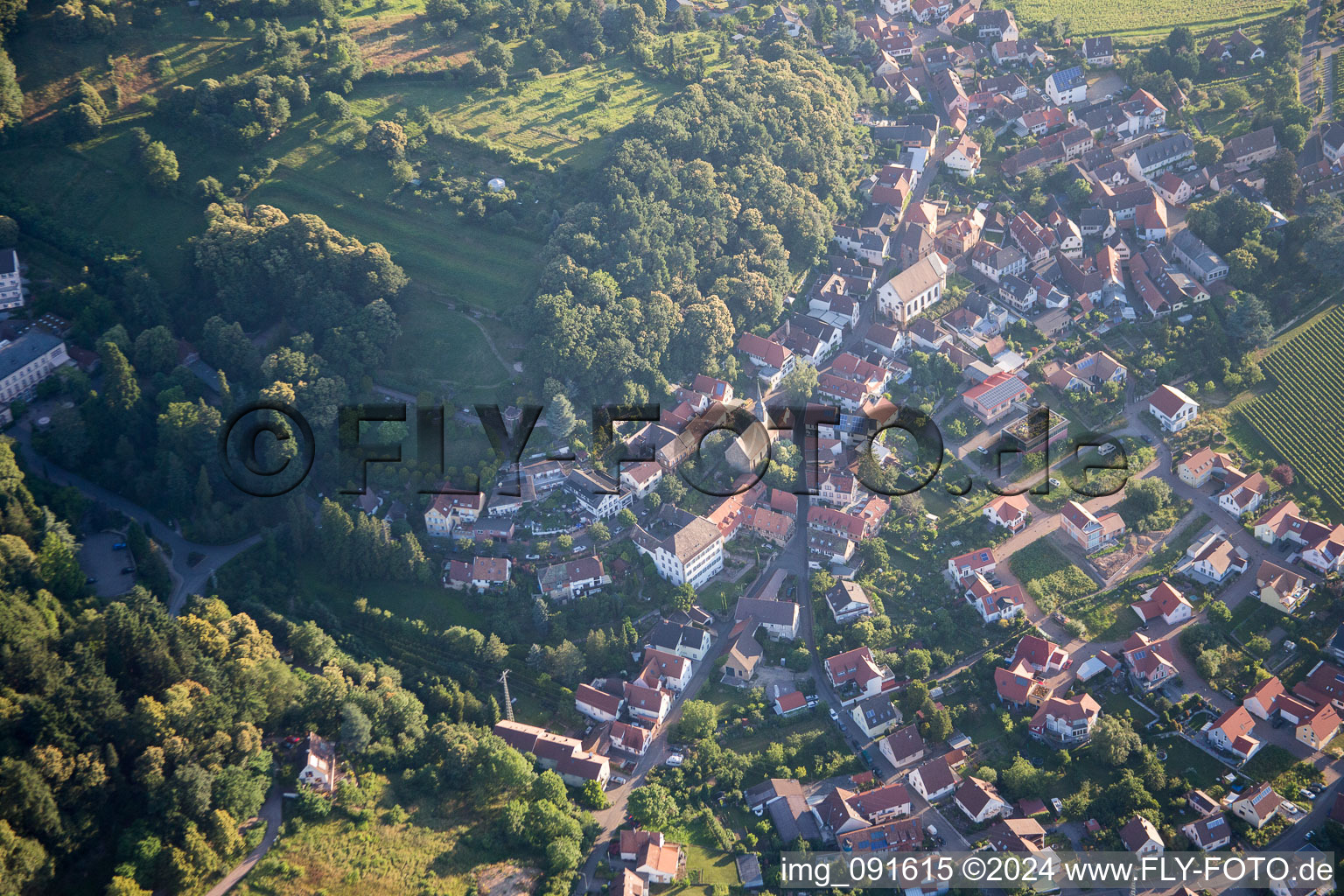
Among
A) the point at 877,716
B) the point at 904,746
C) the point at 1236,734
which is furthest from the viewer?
the point at 877,716

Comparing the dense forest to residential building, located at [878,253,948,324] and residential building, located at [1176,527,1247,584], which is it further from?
residential building, located at [1176,527,1247,584]

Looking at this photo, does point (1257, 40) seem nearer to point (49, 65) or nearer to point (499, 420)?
point (499, 420)

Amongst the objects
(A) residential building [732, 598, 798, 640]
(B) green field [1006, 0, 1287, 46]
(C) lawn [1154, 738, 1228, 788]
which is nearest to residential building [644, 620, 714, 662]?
(A) residential building [732, 598, 798, 640]

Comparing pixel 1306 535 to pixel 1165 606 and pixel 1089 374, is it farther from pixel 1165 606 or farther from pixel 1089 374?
pixel 1089 374

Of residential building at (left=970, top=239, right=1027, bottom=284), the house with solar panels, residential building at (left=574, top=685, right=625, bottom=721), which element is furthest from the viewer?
the house with solar panels

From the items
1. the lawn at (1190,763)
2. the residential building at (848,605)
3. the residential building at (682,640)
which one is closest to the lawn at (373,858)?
the residential building at (682,640)

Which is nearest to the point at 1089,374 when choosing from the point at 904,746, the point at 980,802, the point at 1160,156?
the point at 1160,156
